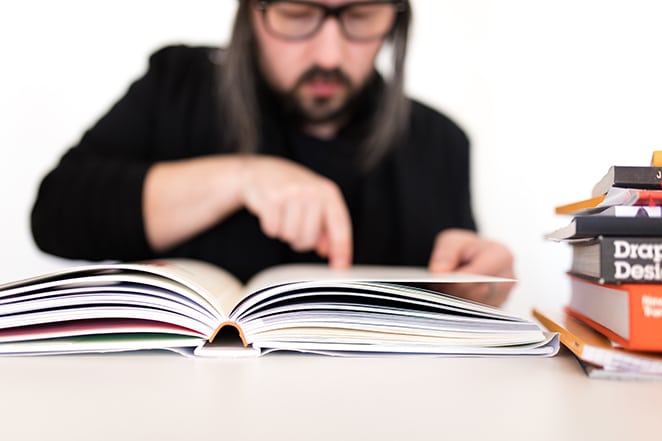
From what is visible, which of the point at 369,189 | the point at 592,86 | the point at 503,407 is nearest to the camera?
the point at 503,407

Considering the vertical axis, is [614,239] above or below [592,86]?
below

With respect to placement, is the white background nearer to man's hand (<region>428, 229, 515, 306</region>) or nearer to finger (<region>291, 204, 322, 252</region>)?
man's hand (<region>428, 229, 515, 306</region>)

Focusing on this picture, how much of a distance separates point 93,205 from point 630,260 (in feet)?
3.17

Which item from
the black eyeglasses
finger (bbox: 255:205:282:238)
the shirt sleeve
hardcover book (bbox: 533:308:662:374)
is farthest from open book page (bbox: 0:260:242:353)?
the black eyeglasses

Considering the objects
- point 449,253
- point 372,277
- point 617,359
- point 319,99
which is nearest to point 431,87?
point 319,99

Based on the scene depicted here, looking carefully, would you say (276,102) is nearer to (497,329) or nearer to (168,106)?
(168,106)

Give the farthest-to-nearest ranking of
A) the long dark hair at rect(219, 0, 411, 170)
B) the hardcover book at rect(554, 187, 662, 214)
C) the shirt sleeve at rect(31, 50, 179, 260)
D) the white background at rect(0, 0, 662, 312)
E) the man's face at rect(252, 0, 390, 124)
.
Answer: the white background at rect(0, 0, 662, 312), the long dark hair at rect(219, 0, 411, 170), the man's face at rect(252, 0, 390, 124), the shirt sleeve at rect(31, 50, 179, 260), the hardcover book at rect(554, 187, 662, 214)

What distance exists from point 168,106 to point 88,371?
41.8 inches

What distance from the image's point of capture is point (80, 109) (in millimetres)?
1757

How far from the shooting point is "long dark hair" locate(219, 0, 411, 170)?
1.35 m

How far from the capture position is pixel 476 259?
0.84 m

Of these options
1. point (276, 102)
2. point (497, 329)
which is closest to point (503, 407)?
point (497, 329)

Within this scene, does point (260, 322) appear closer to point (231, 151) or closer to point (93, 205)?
point (93, 205)

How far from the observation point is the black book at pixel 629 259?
0.42 metres
